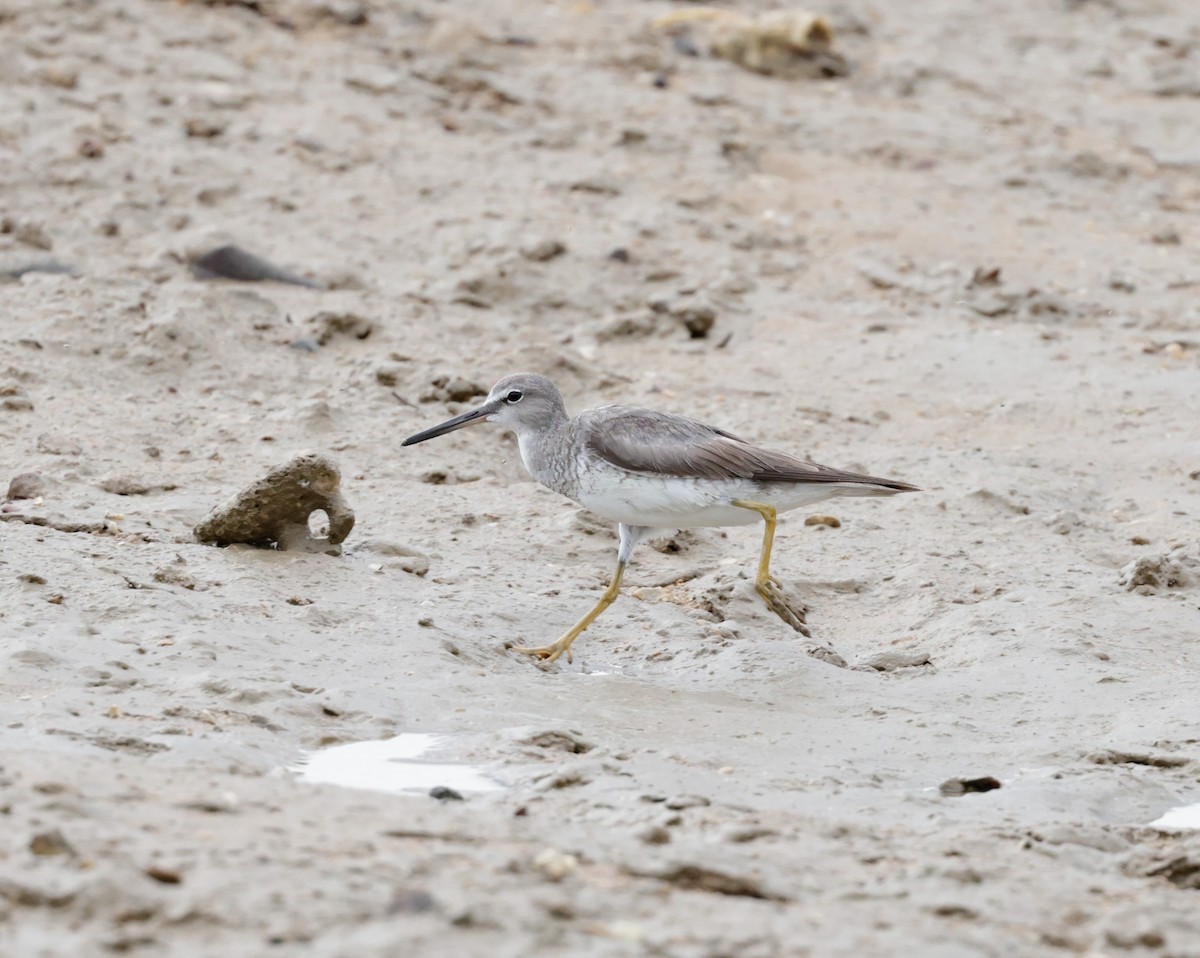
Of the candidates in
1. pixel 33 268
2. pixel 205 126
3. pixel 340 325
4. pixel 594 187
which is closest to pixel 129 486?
pixel 340 325

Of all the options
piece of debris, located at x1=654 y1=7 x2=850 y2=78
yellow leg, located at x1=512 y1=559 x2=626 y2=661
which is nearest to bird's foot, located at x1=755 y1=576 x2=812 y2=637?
yellow leg, located at x1=512 y1=559 x2=626 y2=661

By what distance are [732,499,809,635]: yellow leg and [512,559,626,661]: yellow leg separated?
22.0 inches

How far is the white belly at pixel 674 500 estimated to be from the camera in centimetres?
695

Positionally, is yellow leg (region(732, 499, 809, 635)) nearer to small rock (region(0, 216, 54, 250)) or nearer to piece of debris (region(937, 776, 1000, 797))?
piece of debris (region(937, 776, 1000, 797))

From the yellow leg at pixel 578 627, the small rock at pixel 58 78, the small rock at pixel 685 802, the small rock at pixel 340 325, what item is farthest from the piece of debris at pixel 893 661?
the small rock at pixel 58 78

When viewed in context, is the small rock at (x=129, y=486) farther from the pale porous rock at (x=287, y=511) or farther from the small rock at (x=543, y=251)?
the small rock at (x=543, y=251)

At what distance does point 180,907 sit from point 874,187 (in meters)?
9.70

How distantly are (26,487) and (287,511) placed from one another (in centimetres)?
121

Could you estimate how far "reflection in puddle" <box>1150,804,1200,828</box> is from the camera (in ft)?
16.9

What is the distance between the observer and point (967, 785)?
5.32 metres

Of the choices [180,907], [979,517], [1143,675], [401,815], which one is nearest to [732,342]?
[979,517]

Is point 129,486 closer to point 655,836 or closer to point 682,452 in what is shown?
point 682,452

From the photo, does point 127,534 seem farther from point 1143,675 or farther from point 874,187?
point 874,187

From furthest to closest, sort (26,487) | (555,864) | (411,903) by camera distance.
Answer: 1. (26,487)
2. (555,864)
3. (411,903)
